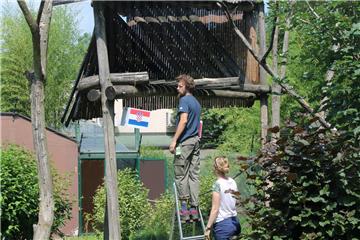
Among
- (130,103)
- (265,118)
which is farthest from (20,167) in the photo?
(265,118)

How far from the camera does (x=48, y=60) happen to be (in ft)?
108

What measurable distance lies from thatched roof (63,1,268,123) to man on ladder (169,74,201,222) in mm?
1386

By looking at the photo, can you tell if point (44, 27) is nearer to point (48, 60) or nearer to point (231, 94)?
point (231, 94)

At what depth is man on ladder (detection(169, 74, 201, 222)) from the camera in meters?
8.71

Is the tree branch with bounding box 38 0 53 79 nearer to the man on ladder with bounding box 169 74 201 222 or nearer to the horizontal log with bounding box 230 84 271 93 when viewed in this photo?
the man on ladder with bounding box 169 74 201 222

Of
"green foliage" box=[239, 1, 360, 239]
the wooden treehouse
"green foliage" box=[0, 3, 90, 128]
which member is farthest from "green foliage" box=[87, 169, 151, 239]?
"green foliage" box=[0, 3, 90, 128]

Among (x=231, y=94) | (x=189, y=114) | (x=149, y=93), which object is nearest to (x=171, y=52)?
(x=149, y=93)

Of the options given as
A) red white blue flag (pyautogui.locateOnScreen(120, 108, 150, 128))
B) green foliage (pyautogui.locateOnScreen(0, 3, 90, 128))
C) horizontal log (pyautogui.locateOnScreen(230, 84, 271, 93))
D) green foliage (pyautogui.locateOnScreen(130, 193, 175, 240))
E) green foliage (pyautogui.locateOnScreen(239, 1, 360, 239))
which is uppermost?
green foliage (pyautogui.locateOnScreen(0, 3, 90, 128))

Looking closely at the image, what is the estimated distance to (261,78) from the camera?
11297 millimetres

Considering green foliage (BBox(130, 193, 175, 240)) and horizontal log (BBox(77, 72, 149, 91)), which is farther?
green foliage (BBox(130, 193, 175, 240))

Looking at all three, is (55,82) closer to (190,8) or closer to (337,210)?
(190,8)

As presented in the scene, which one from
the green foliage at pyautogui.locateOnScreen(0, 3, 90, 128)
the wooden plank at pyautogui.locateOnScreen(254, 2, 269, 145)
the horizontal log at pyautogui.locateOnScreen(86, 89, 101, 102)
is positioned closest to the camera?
the horizontal log at pyautogui.locateOnScreen(86, 89, 101, 102)

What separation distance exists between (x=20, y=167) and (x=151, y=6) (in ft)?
11.4

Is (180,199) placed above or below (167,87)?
below
